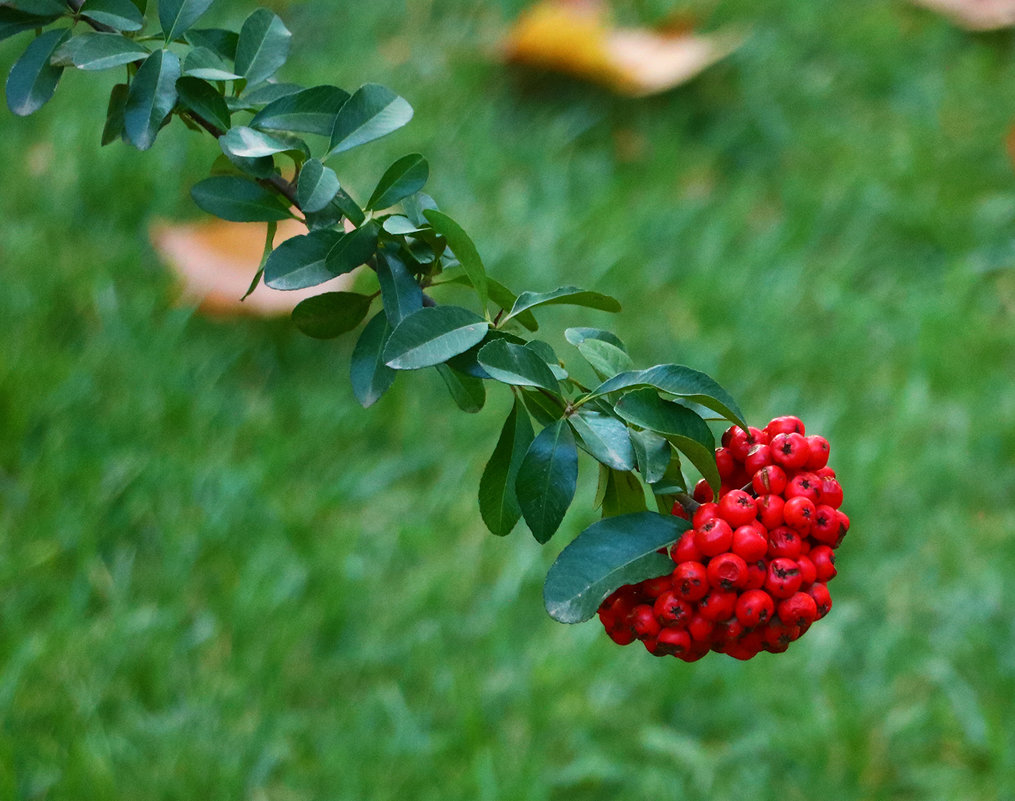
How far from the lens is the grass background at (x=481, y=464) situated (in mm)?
1573

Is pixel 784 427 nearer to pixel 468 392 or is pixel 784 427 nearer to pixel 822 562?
pixel 822 562

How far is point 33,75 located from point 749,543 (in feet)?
1.57

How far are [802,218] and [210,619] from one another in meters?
1.48

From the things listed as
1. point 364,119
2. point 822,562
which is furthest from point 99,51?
point 822,562

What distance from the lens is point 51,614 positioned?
1.60m

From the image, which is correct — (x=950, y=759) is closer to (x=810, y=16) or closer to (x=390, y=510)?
(x=390, y=510)

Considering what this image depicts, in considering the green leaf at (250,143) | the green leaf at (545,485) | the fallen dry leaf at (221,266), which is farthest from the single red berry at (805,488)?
the fallen dry leaf at (221,266)

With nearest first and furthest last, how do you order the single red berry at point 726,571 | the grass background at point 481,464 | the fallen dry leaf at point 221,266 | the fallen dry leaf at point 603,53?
the single red berry at point 726,571, the grass background at point 481,464, the fallen dry leaf at point 221,266, the fallen dry leaf at point 603,53

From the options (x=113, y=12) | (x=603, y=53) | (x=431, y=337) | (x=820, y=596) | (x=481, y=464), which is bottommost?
(x=481, y=464)

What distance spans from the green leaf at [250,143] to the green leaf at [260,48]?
0.07m

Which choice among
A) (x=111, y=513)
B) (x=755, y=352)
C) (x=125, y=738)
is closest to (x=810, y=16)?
(x=755, y=352)

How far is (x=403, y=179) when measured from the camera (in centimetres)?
68

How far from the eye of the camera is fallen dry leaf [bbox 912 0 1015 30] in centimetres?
293

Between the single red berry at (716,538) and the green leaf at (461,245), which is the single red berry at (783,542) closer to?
the single red berry at (716,538)
